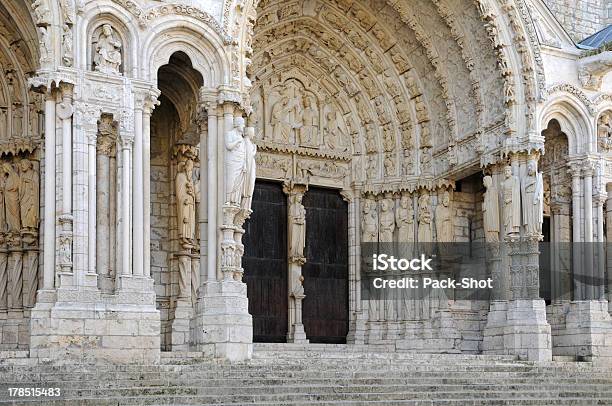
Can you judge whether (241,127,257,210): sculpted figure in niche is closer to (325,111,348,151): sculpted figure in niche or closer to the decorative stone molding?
(325,111,348,151): sculpted figure in niche

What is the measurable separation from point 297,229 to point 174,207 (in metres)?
2.92

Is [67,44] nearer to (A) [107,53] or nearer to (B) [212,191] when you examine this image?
(A) [107,53]

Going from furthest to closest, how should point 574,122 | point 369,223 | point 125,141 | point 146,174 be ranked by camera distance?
Answer: point 369,223 → point 574,122 → point 146,174 → point 125,141

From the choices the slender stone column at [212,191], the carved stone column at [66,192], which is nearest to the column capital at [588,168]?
the slender stone column at [212,191]

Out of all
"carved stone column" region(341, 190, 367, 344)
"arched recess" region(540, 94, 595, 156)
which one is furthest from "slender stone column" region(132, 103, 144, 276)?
"arched recess" region(540, 94, 595, 156)

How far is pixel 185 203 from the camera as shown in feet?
59.9

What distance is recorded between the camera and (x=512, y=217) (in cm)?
1912

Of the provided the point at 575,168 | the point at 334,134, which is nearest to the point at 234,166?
the point at 334,134

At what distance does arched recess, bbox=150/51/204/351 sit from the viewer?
18.0 metres

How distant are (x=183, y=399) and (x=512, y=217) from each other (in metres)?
8.56

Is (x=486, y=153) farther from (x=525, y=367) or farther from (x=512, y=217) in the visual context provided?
(x=525, y=367)

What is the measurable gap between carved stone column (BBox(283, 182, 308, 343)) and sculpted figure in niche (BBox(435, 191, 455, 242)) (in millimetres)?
2722

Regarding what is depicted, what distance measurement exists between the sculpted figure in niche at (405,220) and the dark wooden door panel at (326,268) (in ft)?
3.74

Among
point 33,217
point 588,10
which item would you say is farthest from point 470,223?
point 33,217
